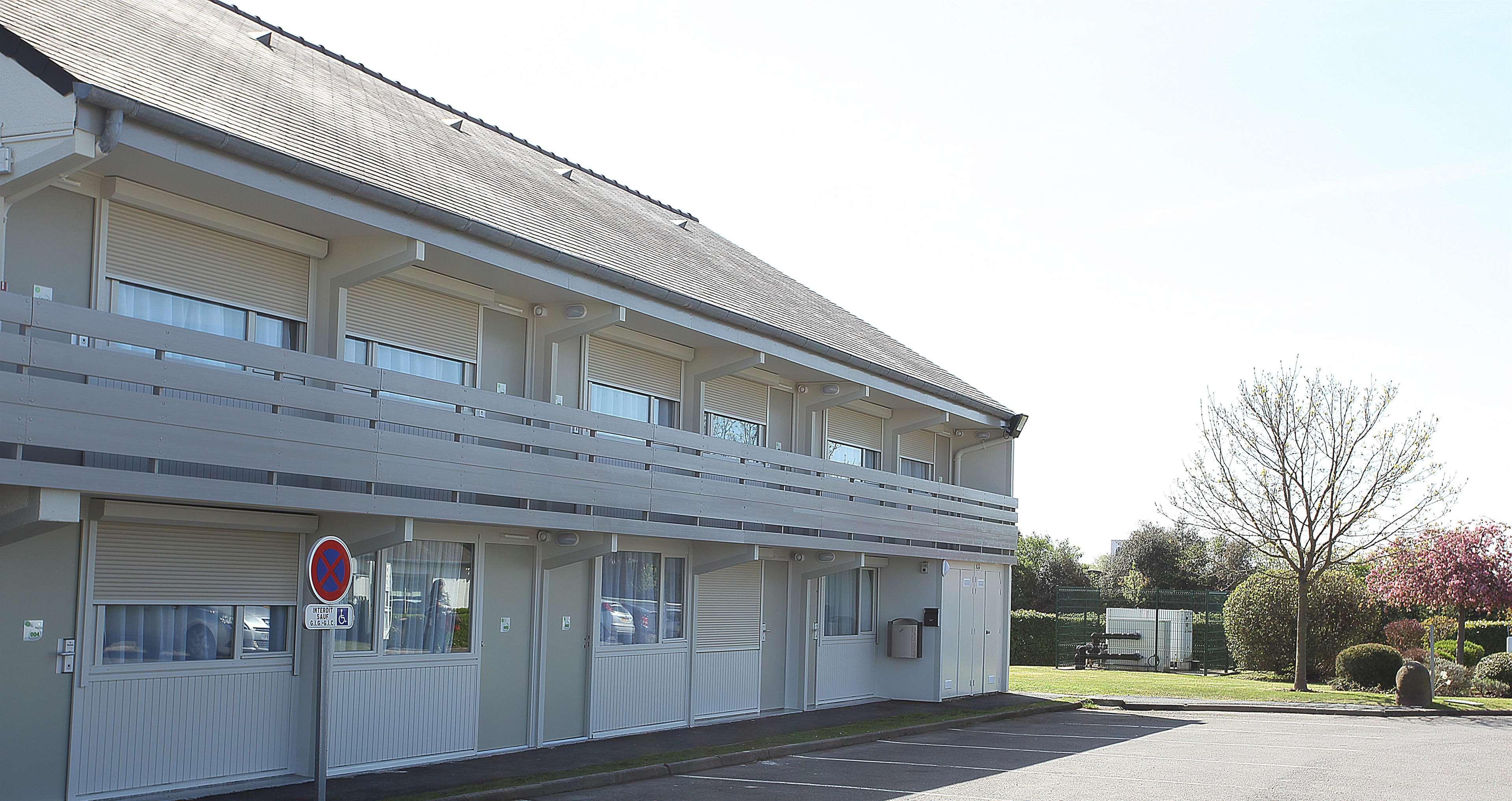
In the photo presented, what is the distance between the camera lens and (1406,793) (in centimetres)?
1308

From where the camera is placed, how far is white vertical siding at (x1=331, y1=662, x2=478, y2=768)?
12539mm

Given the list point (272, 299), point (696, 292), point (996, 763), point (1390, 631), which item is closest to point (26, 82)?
point (272, 299)

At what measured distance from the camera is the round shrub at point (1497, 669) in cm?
2805

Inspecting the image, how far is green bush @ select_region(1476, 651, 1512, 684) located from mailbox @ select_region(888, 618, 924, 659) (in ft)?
47.6

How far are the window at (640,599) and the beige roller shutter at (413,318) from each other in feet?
12.7

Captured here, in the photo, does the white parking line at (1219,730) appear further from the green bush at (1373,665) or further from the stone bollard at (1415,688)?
the green bush at (1373,665)

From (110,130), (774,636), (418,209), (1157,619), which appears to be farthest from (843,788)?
(1157,619)

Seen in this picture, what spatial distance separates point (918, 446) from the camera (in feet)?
80.1

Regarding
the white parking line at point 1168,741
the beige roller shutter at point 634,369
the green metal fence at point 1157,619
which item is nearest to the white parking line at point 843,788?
the beige roller shutter at point 634,369

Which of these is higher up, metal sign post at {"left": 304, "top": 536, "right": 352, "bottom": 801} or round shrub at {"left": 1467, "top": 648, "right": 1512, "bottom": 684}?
metal sign post at {"left": 304, "top": 536, "right": 352, "bottom": 801}

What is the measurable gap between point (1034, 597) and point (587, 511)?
145 feet

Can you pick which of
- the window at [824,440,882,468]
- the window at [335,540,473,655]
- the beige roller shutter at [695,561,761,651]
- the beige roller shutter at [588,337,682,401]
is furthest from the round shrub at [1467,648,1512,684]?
the window at [335,540,473,655]

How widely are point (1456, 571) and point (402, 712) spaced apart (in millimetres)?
24450

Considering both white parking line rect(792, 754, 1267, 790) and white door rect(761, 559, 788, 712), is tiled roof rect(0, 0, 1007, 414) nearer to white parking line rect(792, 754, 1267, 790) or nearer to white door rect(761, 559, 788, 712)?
white door rect(761, 559, 788, 712)
